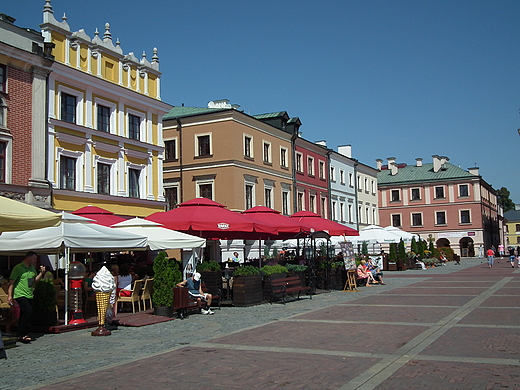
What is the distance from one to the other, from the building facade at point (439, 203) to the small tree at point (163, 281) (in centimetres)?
5856

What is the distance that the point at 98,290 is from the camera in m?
11.2

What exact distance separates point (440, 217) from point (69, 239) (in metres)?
65.3

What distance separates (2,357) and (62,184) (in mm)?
15297

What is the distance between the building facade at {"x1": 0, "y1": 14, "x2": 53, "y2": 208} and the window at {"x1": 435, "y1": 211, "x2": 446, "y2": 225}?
5801 centimetres

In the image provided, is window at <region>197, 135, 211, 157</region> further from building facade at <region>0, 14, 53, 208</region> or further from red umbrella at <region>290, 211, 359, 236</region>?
building facade at <region>0, 14, 53, 208</region>

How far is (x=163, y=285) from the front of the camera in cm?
1337

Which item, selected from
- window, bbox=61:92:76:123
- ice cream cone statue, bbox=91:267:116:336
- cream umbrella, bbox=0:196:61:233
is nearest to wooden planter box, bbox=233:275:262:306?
ice cream cone statue, bbox=91:267:116:336

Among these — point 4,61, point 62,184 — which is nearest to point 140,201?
point 62,184

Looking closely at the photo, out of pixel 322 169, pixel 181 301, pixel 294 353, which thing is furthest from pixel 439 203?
pixel 294 353

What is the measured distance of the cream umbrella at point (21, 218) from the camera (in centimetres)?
1108

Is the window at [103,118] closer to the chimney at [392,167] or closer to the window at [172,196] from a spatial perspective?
the window at [172,196]

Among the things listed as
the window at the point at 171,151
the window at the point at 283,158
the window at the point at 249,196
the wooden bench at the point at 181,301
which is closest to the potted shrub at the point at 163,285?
the wooden bench at the point at 181,301

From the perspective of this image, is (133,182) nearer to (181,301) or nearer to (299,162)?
(181,301)

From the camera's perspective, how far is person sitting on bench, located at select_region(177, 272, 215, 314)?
46.2 feet
